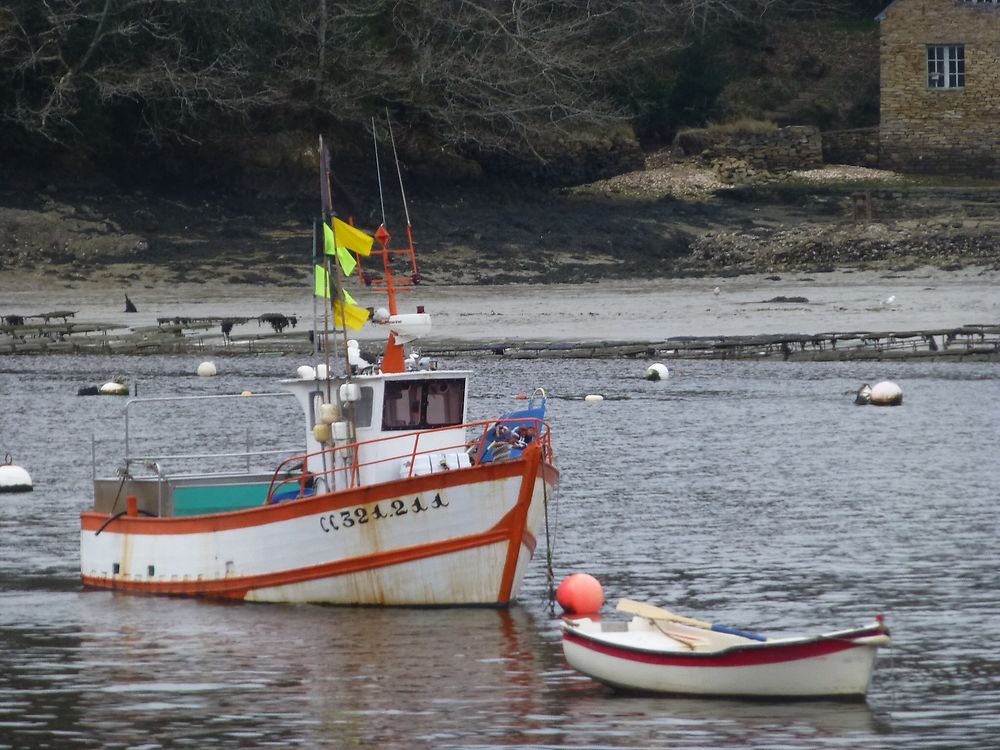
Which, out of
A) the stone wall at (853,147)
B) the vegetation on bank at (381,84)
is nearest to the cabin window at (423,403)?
the vegetation on bank at (381,84)

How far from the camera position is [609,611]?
757 inches

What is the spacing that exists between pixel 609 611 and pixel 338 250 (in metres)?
4.60

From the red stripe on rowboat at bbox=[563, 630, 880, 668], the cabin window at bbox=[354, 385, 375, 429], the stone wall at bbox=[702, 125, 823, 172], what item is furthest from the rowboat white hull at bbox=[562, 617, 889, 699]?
the stone wall at bbox=[702, 125, 823, 172]

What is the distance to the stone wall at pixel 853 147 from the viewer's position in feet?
215

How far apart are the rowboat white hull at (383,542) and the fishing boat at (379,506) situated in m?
0.01

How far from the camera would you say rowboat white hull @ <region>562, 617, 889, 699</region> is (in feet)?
47.0

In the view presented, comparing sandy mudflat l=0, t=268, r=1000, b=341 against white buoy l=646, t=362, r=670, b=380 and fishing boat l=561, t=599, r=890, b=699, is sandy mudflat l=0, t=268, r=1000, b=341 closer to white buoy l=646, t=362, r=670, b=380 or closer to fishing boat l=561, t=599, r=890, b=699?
white buoy l=646, t=362, r=670, b=380

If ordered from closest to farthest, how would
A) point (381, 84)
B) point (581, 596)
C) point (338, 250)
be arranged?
point (581, 596)
point (338, 250)
point (381, 84)

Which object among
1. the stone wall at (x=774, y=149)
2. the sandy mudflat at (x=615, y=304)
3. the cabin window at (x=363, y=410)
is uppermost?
the stone wall at (x=774, y=149)

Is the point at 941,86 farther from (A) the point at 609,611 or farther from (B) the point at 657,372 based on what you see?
(A) the point at 609,611

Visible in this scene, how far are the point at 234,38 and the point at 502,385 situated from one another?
68.6 feet

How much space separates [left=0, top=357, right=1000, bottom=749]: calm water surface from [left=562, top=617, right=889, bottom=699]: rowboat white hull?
170 millimetres

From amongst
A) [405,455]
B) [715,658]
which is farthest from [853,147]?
[715,658]

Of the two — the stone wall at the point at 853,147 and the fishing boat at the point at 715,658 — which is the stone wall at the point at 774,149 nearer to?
the stone wall at the point at 853,147
